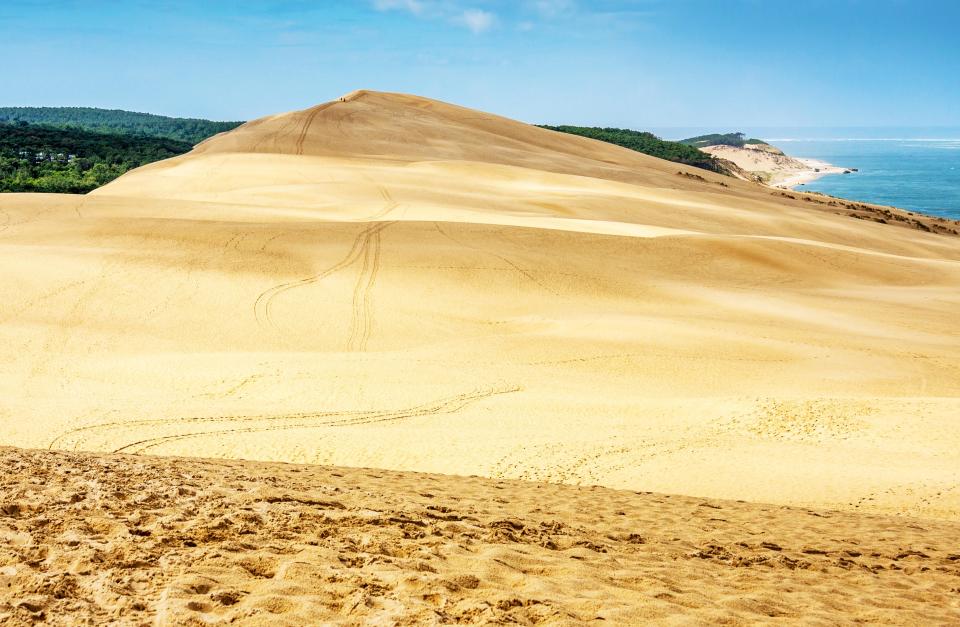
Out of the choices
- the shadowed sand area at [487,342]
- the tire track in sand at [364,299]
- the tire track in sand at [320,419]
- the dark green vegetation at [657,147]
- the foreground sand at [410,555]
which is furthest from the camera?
the dark green vegetation at [657,147]

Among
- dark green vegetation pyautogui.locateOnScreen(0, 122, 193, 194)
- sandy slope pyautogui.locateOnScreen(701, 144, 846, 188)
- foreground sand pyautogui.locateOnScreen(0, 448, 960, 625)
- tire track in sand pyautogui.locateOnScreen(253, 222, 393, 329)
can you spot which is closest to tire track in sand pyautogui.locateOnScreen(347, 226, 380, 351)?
tire track in sand pyautogui.locateOnScreen(253, 222, 393, 329)

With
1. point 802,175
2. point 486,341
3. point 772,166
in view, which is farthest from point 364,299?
point 772,166

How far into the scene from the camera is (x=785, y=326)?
65.3ft

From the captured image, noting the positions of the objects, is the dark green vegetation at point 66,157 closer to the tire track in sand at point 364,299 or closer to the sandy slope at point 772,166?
the tire track in sand at point 364,299

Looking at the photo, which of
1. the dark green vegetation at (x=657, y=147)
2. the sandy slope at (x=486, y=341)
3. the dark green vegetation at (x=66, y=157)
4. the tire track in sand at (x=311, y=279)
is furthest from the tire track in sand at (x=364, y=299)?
the dark green vegetation at (x=657, y=147)

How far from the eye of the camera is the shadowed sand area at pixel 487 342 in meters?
11.2

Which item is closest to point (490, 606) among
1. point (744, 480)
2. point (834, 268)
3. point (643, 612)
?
point (643, 612)

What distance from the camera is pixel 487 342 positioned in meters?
17.7

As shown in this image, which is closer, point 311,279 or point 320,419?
point 320,419

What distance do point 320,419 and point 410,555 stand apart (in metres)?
6.84

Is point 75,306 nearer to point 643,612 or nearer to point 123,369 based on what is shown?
point 123,369

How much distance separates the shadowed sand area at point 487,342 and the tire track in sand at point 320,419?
6 centimetres

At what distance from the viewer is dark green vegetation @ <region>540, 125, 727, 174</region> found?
98.0 meters

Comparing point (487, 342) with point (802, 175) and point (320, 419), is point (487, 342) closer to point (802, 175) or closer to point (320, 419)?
point (320, 419)
